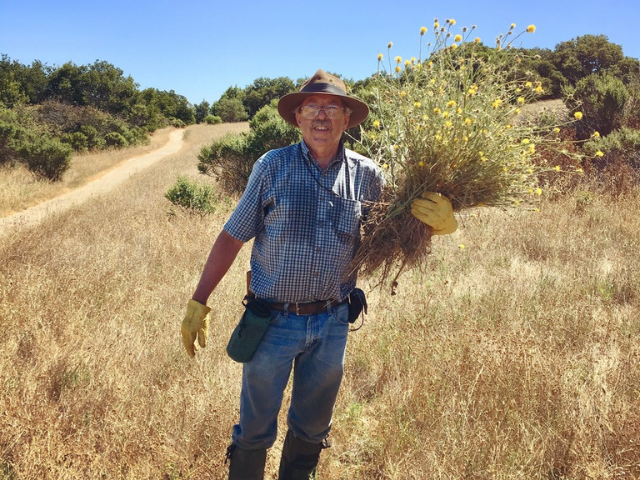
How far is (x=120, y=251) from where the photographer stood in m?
5.43

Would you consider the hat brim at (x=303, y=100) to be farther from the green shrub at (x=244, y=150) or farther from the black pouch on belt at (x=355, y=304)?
the green shrub at (x=244, y=150)

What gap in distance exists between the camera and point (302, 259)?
1.99m

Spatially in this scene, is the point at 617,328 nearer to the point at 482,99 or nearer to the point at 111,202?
the point at 482,99

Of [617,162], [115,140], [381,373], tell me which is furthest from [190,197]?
[115,140]

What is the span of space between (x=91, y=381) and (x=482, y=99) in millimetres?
2759

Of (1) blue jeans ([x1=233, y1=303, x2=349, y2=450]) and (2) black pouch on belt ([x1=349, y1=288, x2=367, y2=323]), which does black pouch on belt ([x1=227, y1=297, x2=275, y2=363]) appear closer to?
(1) blue jeans ([x1=233, y1=303, x2=349, y2=450])

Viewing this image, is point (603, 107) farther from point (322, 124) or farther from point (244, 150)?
point (322, 124)

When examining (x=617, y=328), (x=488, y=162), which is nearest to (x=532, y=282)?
(x=617, y=328)

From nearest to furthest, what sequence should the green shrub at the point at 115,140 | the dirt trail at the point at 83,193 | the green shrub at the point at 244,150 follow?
the dirt trail at the point at 83,193 < the green shrub at the point at 244,150 < the green shrub at the point at 115,140

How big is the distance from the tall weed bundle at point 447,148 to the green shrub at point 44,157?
14.3 meters

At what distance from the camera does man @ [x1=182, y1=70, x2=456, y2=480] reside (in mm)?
1998

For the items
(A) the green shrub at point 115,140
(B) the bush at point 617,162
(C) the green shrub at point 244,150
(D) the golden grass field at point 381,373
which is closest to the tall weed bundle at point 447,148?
(D) the golden grass field at point 381,373

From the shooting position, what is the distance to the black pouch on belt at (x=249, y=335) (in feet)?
6.40

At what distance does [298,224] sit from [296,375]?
76 centimetres
